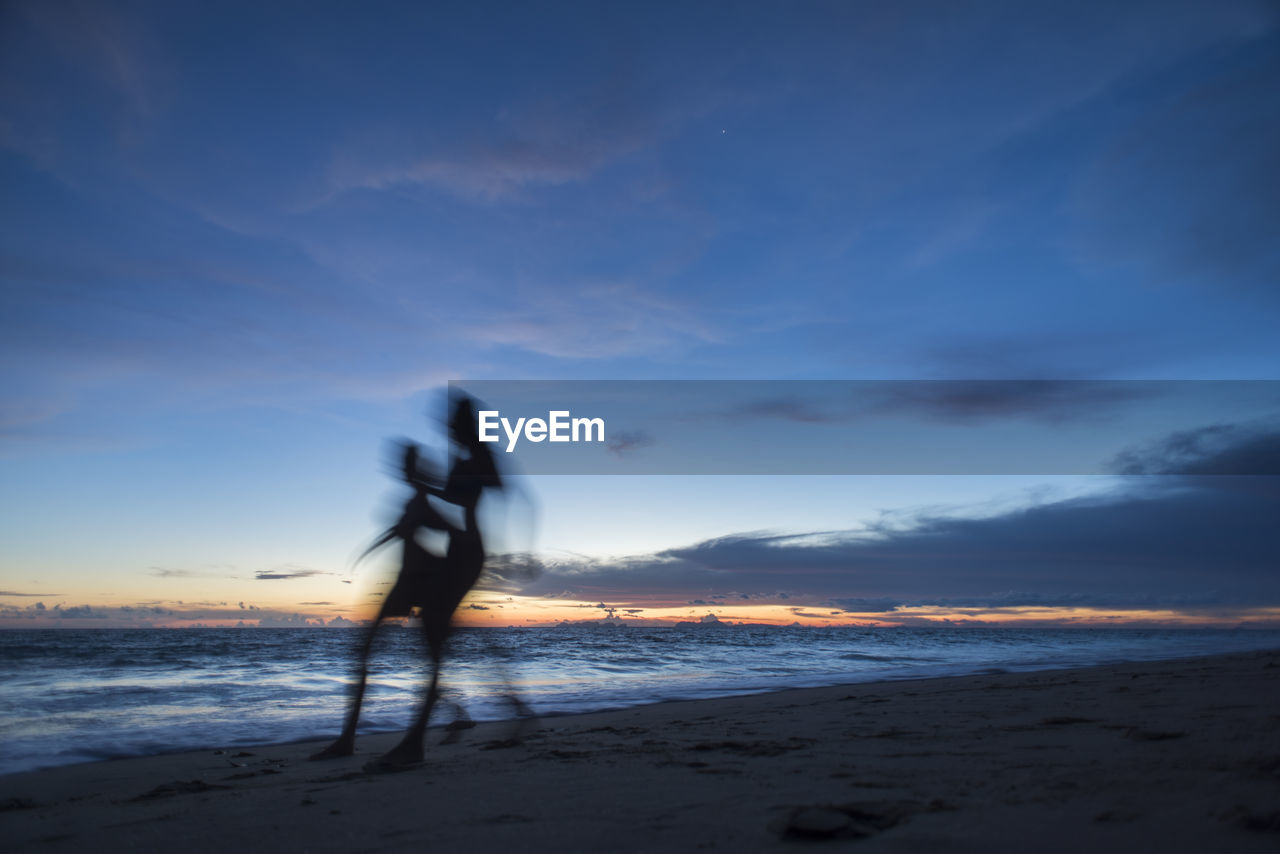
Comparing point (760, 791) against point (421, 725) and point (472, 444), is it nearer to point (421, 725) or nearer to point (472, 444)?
point (421, 725)

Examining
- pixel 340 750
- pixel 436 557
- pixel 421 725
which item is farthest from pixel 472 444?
pixel 340 750

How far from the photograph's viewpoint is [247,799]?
3.27 metres

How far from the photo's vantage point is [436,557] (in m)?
4.17

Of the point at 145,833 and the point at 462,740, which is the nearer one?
the point at 145,833

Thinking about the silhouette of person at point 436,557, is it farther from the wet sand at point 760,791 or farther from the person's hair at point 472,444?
the wet sand at point 760,791

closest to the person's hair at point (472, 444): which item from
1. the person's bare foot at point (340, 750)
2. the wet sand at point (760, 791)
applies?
the wet sand at point (760, 791)

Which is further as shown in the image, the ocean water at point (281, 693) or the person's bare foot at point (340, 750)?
the ocean water at point (281, 693)

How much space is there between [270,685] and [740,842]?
10.6 meters

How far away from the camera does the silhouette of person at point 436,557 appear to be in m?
4.05

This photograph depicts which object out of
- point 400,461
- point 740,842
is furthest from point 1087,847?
point 400,461

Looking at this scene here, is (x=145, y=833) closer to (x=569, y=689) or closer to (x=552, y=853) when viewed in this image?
(x=552, y=853)

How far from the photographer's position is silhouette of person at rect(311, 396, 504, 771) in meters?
4.05

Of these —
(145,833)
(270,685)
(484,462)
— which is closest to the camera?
(145,833)

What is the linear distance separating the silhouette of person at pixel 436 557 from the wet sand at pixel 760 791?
0.44m
